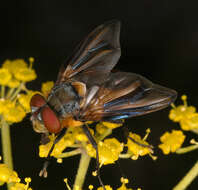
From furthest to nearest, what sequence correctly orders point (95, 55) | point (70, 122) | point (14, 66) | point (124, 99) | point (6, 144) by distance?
1. point (14, 66)
2. point (6, 144)
3. point (95, 55)
4. point (70, 122)
5. point (124, 99)

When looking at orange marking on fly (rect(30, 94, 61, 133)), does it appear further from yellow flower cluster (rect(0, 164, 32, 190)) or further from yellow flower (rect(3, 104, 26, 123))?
yellow flower (rect(3, 104, 26, 123))

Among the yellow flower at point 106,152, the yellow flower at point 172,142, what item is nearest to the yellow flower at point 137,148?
the yellow flower at point 106,152

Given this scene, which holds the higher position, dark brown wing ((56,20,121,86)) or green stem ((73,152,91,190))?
dark brown wing ((56,20,121,86))

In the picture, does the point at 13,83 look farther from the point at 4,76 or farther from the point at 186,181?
the point at 186,181

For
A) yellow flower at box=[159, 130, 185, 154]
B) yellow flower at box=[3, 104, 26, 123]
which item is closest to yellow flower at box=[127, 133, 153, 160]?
yellow flower at box=[159, 130, 185, 154]

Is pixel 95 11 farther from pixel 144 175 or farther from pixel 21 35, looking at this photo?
pixel 144 175

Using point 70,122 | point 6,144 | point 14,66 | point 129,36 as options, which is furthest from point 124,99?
point 129,36

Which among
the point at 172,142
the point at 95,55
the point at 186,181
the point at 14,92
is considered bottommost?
the point at 186,181
